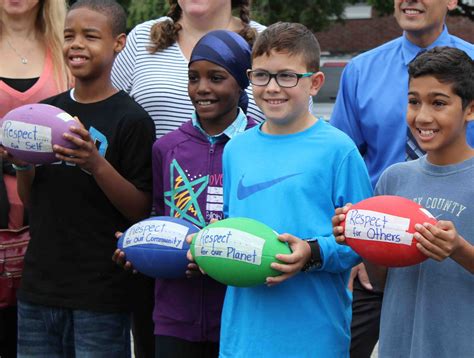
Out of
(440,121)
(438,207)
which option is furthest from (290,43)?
(438,207)

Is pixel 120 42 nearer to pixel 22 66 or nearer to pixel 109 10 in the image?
pixel 109 10

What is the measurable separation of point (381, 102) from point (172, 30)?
119 centimetres

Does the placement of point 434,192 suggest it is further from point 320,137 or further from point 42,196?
point 42,196

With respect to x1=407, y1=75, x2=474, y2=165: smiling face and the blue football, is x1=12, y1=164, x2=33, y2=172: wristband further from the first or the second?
x1=407, y1=75, x2=474, y2=165: smiling face

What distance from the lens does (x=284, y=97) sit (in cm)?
357

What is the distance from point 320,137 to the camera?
11.6 ft

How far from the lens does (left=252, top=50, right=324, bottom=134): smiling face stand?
3.57 meters

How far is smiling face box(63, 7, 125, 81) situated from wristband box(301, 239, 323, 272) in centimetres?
144

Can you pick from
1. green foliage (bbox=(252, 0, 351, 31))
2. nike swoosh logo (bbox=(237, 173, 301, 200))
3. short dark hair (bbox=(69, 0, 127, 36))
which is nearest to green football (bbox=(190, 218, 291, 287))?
nike swoosh logo (bbox=(237, 173, 301, 200))

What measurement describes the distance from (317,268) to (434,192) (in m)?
0.57

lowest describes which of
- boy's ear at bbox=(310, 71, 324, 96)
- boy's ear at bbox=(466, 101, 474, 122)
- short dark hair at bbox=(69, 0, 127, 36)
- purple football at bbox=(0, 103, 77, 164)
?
purple football at bbox=(0, 103, 77, 164)

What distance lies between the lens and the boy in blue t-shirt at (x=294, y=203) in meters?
3.47

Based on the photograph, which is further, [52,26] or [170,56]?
[52,26]

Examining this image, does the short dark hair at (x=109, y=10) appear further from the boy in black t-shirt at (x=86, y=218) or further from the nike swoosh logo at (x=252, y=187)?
the nike swoosh logo at (x=252, y=187)
